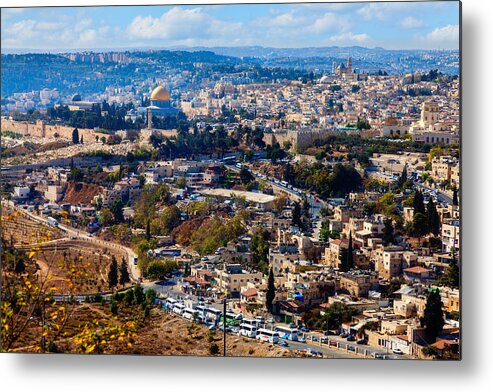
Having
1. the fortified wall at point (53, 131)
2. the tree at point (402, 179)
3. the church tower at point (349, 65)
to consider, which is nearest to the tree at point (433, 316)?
the tree at point (402, 179)

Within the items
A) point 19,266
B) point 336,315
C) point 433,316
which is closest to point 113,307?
point 19,266

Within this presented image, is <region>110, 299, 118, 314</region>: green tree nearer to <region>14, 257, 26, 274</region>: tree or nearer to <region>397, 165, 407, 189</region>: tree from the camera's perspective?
<region>14, 257, 26, 274</region>: tree

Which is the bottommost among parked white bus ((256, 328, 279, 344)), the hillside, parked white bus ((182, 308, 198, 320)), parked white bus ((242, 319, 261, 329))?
parked white bus ((256, 328, 279, 344))

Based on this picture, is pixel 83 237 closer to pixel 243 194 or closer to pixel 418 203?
pixel 243 194

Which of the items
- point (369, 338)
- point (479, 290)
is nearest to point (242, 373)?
point (369, 338)

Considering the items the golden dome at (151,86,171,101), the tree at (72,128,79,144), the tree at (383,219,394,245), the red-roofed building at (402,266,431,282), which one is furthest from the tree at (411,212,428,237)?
the tree at (72,128,79,144)

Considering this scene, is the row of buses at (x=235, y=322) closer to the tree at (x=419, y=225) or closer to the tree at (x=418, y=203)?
the tree at (x=419, y=225)
